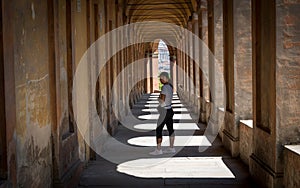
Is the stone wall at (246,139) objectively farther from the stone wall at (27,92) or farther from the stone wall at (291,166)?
the stone wall at (27,92)

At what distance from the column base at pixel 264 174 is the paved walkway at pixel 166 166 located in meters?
0.18

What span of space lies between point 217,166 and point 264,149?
1.86 m

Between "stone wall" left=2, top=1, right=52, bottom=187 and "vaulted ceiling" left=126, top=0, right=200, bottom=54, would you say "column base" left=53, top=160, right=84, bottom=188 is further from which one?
"vaulted ceiling" left=126, top=0, right=200, bottom=54

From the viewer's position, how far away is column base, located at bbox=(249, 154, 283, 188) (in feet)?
20.7

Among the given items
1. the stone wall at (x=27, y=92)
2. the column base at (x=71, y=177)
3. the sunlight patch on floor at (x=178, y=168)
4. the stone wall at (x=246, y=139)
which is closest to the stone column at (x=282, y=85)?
the sunlight patch on floor at (x=178, y=168)

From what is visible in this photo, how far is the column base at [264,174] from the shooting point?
20.7 feet

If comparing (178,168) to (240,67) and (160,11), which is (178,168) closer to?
(240,67)

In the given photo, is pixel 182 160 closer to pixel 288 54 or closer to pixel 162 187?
pixel 162 187

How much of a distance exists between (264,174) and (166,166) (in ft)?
7.92

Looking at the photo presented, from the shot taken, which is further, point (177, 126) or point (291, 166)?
point (177, 126)

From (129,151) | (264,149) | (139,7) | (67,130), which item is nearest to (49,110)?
(67,130)

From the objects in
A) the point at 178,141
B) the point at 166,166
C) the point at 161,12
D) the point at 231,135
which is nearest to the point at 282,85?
the point at 166,166

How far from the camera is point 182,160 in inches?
370

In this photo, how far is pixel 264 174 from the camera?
6797 mm
